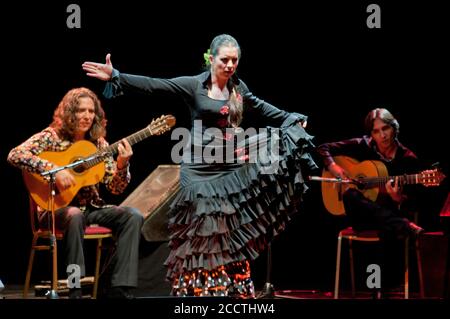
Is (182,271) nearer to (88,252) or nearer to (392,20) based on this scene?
(88,252)

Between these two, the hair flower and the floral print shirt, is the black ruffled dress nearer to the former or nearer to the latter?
the hair flower

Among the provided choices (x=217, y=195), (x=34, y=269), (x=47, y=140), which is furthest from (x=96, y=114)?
(x=34, y=269)

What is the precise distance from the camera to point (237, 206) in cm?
423

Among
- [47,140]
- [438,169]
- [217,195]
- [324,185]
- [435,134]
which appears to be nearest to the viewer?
[217,195]

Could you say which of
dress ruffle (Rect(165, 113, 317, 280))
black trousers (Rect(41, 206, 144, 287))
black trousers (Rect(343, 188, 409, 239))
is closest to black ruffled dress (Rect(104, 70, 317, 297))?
dress ruffle (Rect(165, 113, 317, 280))

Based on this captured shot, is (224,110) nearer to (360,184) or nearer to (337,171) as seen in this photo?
(337,171)

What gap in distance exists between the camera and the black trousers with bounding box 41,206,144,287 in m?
4.63

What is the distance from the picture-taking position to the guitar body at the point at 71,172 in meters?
4.85

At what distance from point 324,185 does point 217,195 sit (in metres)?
1.62

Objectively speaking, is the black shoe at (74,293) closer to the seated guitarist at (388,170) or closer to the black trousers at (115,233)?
the black trousers at (115,233)

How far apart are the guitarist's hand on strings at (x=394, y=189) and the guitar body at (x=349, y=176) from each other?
0.28 ft

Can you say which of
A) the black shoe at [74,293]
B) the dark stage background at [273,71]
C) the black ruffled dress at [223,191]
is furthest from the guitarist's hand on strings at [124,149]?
the dark stage background at [273,71]

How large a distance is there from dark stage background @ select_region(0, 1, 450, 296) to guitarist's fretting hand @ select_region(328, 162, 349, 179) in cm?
68
